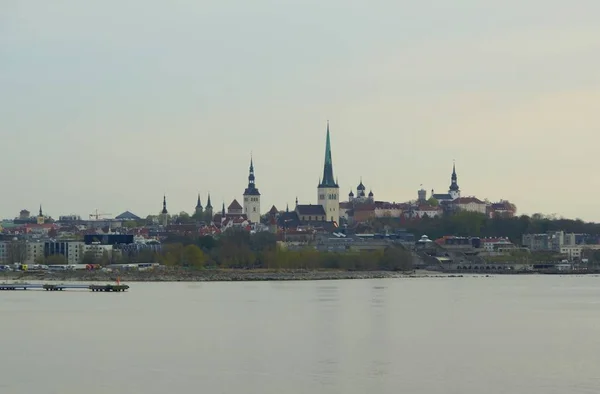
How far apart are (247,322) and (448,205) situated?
120610 millimetres

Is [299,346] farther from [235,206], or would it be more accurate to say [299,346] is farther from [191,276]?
[235,206]

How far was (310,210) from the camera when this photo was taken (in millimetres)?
147125

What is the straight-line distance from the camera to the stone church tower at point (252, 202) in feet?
486

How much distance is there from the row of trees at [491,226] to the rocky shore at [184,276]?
139ft

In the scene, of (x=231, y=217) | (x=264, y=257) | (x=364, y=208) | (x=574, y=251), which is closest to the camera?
(x=264, y=257)

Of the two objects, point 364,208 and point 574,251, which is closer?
point 574,251

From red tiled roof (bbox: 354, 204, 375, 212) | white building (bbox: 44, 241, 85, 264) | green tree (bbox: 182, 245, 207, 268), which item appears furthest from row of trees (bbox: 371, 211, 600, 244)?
green tree (bbox: 182, 245, 207, 268)

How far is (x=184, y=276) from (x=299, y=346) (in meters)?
49.2

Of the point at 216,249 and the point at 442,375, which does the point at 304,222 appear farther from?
the point at 442,375

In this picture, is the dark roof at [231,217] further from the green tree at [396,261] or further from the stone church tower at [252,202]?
the green tree at [396,261]

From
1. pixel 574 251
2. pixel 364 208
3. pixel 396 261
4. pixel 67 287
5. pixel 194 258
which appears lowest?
pixel 67 287

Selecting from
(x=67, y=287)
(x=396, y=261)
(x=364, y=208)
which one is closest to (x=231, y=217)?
(x=364, y=208)

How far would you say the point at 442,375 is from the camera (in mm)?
24719

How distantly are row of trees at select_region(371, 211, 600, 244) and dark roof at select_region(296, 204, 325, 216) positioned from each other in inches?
459
